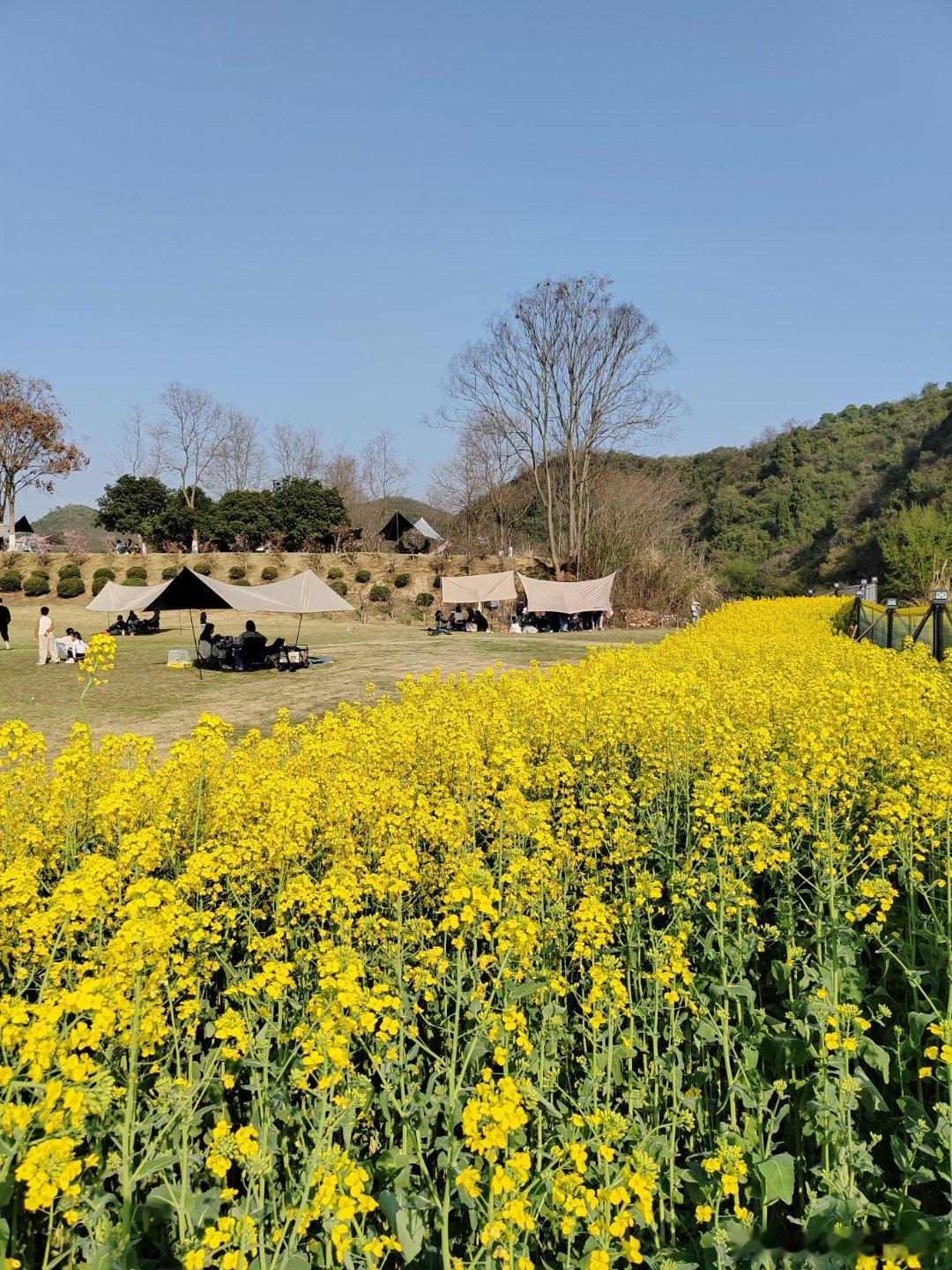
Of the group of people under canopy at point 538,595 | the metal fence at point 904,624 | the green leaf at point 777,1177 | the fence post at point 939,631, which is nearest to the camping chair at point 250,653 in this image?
the metal fence at point 904,624

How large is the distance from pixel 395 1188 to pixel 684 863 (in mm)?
2189

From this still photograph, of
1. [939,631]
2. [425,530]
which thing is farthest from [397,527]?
[939,631]

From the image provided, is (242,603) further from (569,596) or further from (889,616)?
(569,596)

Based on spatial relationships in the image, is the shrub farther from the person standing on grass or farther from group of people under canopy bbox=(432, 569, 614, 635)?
the person standing on grass

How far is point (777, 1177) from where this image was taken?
221 cm

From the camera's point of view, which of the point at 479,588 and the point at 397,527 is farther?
the point at 397,527

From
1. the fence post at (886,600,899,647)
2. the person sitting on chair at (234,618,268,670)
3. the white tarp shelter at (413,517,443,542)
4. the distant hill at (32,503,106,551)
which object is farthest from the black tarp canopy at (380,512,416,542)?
the distant hill at (32,503,106,551)

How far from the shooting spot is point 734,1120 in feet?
8.19

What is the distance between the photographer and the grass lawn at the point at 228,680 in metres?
11.9

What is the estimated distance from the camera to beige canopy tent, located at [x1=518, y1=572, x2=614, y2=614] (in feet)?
98.2

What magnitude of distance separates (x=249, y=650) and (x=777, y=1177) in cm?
1598

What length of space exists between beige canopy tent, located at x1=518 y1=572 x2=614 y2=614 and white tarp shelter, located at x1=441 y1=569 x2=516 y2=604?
0.75 meters

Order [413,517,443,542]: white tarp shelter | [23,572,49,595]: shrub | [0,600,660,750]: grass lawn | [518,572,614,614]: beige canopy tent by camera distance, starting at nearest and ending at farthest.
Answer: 1. [0,600,660,750]: grass lawn
2. [518,572,614,614]: beige canopy tent
3. [23,572,49,595]: shrub
4. [413,517,443,542]: white tarp shelter

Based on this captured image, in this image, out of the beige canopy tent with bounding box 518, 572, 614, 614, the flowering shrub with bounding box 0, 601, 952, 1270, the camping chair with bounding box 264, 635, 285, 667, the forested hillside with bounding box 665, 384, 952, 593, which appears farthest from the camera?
the forested hillside with bounding box 665, 384, 952, 593
